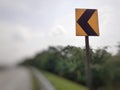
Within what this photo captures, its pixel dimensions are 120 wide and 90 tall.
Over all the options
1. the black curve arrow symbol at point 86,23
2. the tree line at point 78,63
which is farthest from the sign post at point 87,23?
the tree line at point 78,63

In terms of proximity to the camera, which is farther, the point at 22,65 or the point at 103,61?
the point at 103,61

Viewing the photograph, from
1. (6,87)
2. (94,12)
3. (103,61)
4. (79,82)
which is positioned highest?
(94,12)

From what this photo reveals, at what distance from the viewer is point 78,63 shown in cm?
761

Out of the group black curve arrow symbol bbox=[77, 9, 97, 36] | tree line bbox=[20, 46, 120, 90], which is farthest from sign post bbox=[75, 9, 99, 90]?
tree line bbox=[20, 46, 120, 90]

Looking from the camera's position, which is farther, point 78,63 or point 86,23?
point 78,63

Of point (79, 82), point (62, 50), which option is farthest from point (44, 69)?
point (79, 82)

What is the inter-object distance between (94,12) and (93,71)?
2.78 metres

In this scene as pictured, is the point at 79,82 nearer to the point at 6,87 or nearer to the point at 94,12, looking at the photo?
the point at 94,12

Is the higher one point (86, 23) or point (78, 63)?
point (86, 23)

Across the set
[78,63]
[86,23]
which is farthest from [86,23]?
[78,63]

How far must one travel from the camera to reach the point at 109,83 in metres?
8.41

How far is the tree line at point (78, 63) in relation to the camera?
7127 millimetres

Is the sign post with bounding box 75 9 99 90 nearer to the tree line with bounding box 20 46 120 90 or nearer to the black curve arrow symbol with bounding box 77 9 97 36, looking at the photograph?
the black curve arrow symbol with bounding box 77 9 97 36

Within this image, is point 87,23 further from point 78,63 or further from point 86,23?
point 78,63
